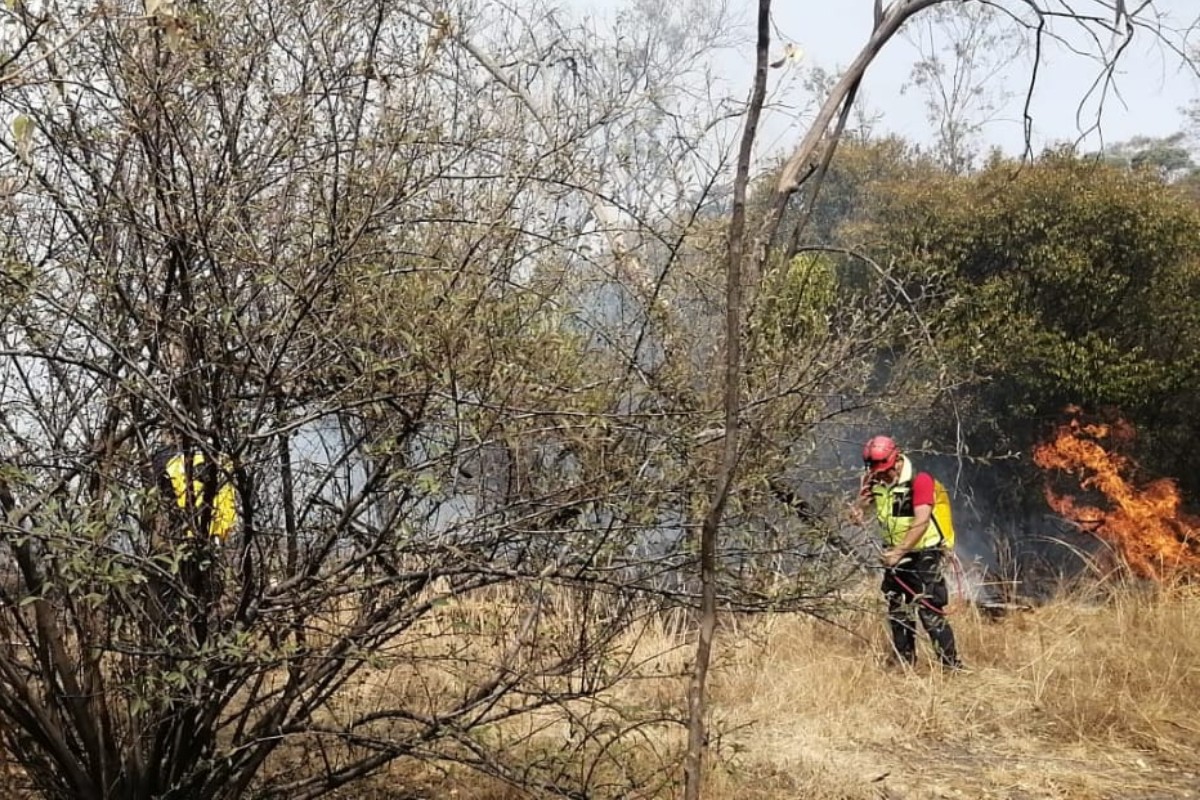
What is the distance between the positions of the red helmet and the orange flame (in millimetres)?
7514

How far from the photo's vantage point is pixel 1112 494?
13023mm

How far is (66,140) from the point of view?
2.78m

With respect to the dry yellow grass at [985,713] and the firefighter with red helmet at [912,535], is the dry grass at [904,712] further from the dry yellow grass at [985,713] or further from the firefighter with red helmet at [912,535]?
the firefighter with red helmet at [912,535]

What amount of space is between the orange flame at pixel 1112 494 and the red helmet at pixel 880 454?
751cm

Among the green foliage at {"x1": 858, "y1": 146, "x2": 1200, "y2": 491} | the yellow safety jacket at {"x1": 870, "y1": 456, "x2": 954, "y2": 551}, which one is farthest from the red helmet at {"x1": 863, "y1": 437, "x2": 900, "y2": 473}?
the green foliage at {"x1": 858, "y1": 146, "x2": 1200, "y2": 491}

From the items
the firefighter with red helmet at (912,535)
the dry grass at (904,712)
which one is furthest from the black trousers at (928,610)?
the dry grass at (904,712)

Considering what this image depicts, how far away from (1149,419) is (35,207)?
1316 cm

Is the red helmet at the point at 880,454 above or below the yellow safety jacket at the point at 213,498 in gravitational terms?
below

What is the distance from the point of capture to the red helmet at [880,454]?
605cm

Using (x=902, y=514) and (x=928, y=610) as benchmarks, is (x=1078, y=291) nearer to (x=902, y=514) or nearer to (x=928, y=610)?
(x=902, y=514)

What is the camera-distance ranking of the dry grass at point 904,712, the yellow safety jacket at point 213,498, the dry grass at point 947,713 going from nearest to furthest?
1. the yellow safety jacket at point 213,498
2. the dry grass at point 904,712
3. the dry grass at point 947,713

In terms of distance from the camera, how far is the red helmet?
19.8 ft

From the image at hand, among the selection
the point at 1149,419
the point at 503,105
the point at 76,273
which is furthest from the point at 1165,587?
the point at 1149,419

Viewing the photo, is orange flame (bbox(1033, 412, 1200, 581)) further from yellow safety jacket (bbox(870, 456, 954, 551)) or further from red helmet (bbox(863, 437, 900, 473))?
red helmet (bbox(863, 437, 900, 473))
